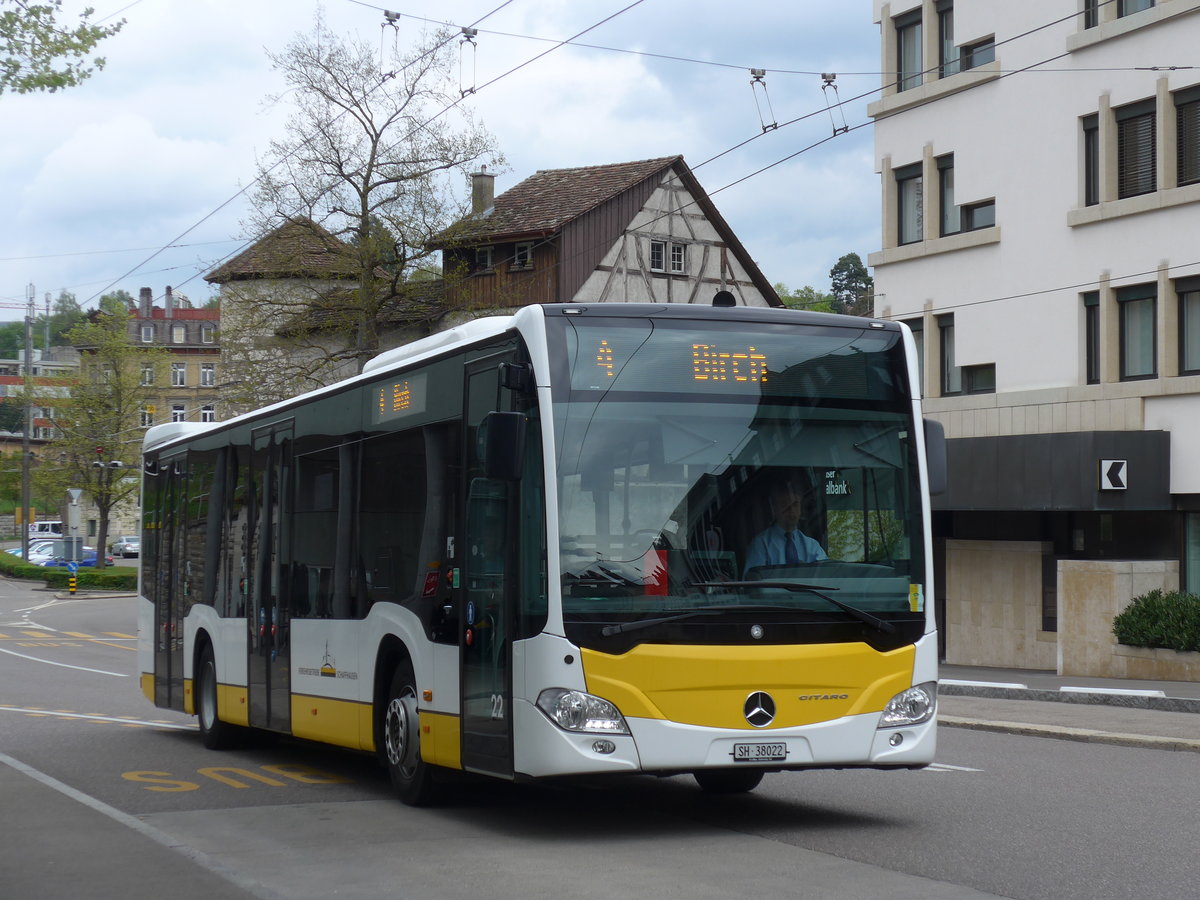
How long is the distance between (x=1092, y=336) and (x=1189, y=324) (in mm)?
1960

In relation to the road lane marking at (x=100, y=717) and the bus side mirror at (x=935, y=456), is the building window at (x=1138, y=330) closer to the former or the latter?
the road lane marking at (x=100, y=717)

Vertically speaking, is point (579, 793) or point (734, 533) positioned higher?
point (734, 533)

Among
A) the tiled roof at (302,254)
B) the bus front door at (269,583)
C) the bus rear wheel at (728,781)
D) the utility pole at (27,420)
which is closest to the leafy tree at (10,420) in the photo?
the utility pole at (27,420)

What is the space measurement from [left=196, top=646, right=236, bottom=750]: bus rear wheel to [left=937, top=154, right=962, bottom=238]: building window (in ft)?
58.2

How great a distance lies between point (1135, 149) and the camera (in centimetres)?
2628

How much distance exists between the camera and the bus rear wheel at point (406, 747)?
36.6 ft

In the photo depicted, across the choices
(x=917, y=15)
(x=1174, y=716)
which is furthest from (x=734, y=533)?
(x=917, y=15)

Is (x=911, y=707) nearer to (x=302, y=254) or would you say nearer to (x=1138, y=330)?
(x=1138, y=330)

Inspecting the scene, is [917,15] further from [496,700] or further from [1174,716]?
[496,700]

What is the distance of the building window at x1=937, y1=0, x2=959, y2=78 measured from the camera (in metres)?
30.3

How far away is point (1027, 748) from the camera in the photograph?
15711 millimetres

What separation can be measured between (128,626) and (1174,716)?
126 feet

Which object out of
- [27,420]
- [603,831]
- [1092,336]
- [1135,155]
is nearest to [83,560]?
[27,420]

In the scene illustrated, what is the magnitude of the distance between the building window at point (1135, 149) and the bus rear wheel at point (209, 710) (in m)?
16.3
